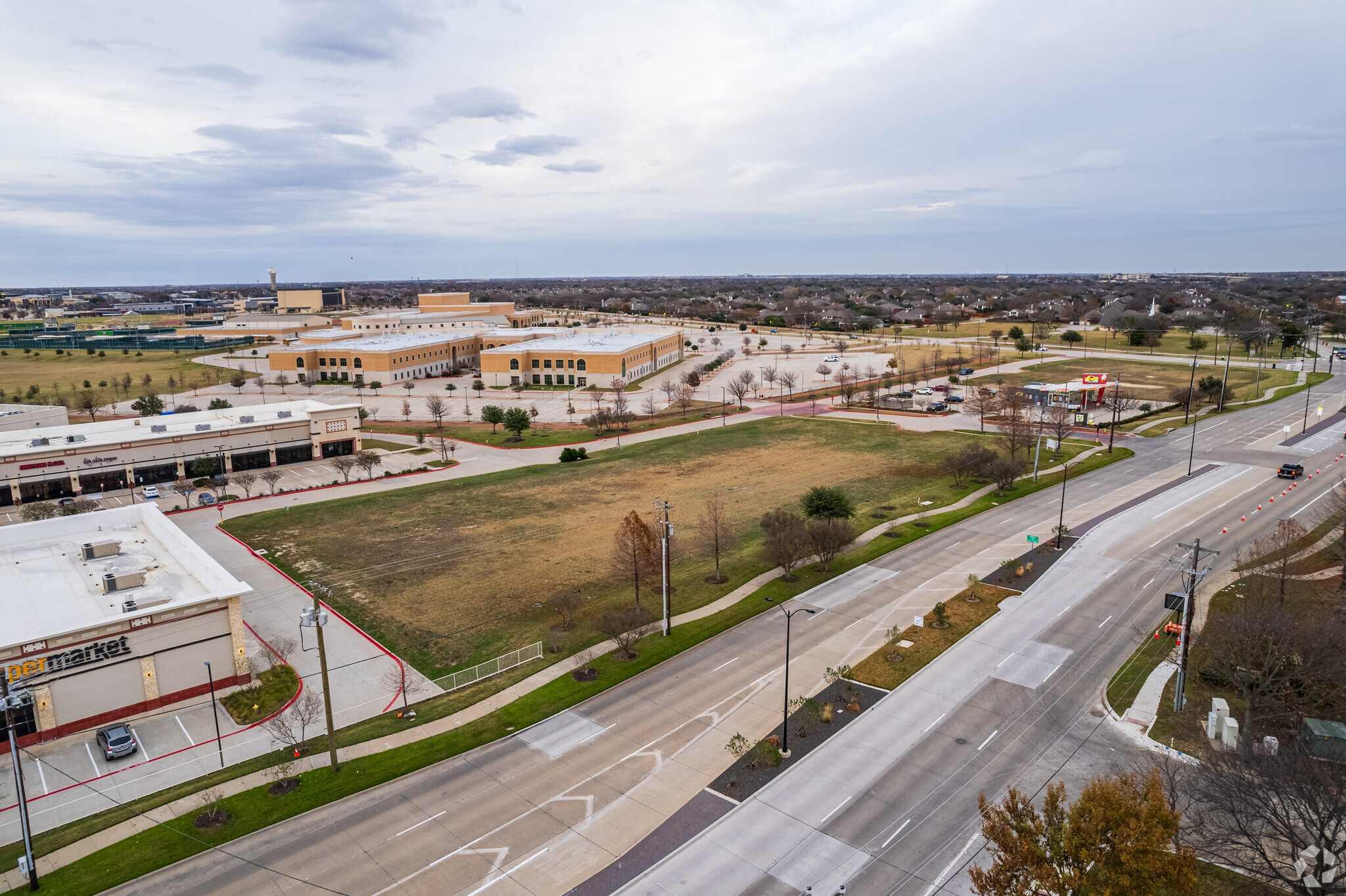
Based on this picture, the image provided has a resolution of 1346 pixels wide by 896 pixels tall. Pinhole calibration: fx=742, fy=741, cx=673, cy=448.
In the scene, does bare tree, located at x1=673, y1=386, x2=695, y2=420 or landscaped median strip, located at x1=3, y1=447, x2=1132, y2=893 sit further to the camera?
bare tree, located at x1=673, y1=386, x2=695, y2=420

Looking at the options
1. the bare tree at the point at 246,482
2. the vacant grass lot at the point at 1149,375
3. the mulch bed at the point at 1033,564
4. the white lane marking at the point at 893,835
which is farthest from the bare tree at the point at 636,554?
the vacant grass lot at the point at 1149,375

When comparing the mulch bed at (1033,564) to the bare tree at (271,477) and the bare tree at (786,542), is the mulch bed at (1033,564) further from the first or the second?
the bare tree at (271,477)

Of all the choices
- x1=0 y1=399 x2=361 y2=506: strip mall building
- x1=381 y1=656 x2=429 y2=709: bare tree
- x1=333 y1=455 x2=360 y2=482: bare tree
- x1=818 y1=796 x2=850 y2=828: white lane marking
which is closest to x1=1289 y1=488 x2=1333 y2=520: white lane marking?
x1=818 y1=796 x2=850 y2=828: white lane marking

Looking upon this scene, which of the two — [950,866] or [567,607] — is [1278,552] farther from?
[567,607]

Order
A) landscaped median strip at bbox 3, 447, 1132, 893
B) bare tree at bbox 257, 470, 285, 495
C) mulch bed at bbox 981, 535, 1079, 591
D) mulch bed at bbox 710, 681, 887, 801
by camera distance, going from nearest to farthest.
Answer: landscaped median strip at bbox 3, 447, 1132, 893 < mulch bed at bbox 710, 681, 887, 801 < mulch bed at bbox 981, 535, 1079, 591 < bare tree at bbox 257, 470, 285, 495

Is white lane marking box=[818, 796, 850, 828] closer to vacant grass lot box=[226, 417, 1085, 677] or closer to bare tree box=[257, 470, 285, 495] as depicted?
vacant grass lot box=[226, 417, 1085, 677]

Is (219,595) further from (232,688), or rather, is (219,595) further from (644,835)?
(644,835)

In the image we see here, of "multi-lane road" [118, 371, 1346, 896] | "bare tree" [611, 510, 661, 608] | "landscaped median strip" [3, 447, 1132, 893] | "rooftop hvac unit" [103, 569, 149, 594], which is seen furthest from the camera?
"bare tree" [611, 510, 661, 608]

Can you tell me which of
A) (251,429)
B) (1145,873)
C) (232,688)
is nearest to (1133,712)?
(1145,873)
